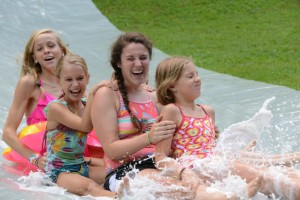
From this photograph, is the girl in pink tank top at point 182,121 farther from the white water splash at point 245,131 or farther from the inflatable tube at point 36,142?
the inflatable tube at point 36,142

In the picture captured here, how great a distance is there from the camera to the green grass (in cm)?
807

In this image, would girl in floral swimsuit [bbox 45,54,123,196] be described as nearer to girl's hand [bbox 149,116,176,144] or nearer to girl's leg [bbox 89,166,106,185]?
girl's leg [bbox 89,166,106,185]

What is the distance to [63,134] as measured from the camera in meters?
3.41

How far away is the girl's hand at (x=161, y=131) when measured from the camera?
2.96 m

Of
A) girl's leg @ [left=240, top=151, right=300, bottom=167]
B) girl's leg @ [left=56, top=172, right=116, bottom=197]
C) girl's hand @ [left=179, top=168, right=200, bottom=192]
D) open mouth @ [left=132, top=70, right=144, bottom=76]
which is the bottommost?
girl's leg @ [left=56, top=172, right=116, bottom=197]

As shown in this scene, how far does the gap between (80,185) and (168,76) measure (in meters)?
0.69

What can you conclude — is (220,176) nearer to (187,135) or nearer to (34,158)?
(187,135)

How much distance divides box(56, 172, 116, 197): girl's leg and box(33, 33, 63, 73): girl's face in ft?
2.75

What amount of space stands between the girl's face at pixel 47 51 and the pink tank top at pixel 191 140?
111 centimetres

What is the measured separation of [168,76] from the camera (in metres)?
3.16

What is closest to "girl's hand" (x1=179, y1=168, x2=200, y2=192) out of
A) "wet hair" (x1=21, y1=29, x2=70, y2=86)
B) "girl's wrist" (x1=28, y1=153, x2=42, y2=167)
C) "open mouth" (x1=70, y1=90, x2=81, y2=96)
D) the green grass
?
"open mouth" (x1=70, y1=90, x2=81, y2=96)

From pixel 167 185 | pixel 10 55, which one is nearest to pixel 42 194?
pixel 167 185

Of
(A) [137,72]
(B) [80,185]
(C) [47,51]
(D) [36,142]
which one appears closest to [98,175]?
(B) [80,185]

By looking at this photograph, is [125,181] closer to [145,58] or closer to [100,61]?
[145,58]
